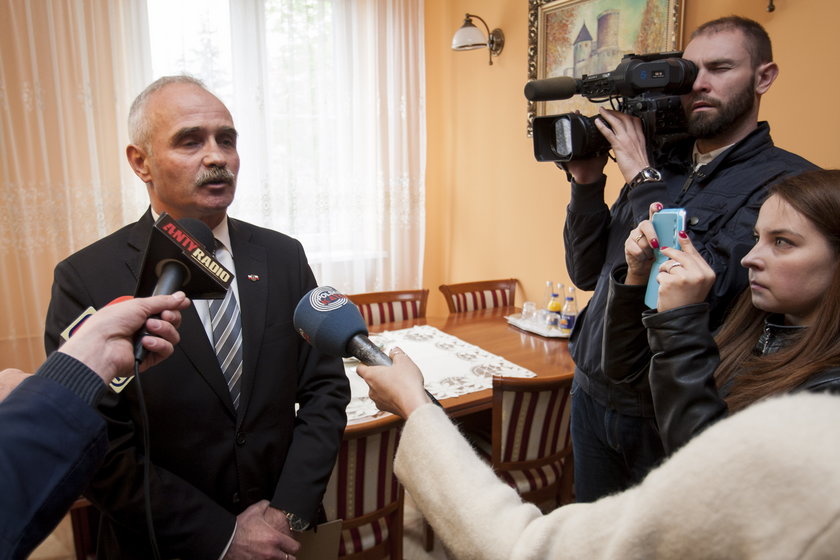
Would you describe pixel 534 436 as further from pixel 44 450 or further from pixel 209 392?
pixel 44 450

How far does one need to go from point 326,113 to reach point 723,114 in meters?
2.82

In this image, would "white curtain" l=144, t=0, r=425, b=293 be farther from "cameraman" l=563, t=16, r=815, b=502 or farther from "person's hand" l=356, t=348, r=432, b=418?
"person's hand" l=356, t=348, r=432, b=418

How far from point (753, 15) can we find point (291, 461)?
238 centimetres

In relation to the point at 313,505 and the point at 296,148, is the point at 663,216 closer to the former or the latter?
the point at 313,505

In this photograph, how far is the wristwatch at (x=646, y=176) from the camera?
50.8 inches

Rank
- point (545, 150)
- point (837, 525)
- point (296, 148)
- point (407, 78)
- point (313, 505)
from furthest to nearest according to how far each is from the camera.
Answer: point (407, 78)
point (296, 148)
point (545, 150)
point (313, 505)
point (837, 525)

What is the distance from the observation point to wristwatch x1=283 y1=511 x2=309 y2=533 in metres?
1.21

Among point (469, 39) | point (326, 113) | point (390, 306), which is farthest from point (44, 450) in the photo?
point (326, 113)

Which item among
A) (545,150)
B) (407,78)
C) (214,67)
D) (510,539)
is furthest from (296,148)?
(510,539)

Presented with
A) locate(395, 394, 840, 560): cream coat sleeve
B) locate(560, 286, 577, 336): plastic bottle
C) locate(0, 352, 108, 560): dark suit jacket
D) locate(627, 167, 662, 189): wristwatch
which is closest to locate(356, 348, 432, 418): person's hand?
locate(395, 394, 840, 560): cream coat sleeve

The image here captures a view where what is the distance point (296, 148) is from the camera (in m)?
3.60

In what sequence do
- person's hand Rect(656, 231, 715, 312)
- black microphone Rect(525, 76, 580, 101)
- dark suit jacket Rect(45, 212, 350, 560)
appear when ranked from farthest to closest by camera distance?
black microphone Rect(525, 76, 580, 101), dark suit jacket Rect(45, 212, 350, 560), person's hand Rect(656, 231, 715, 312)

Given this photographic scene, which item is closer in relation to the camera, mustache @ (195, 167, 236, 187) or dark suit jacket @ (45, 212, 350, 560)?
dark suit jacket @ (45, 212, 350, 560)

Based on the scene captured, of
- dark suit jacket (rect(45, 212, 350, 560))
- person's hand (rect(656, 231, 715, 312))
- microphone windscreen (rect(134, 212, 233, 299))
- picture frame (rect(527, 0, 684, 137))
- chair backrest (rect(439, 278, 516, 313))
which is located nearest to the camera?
microphone windscreen (rect(134, 212, 233, 299))
